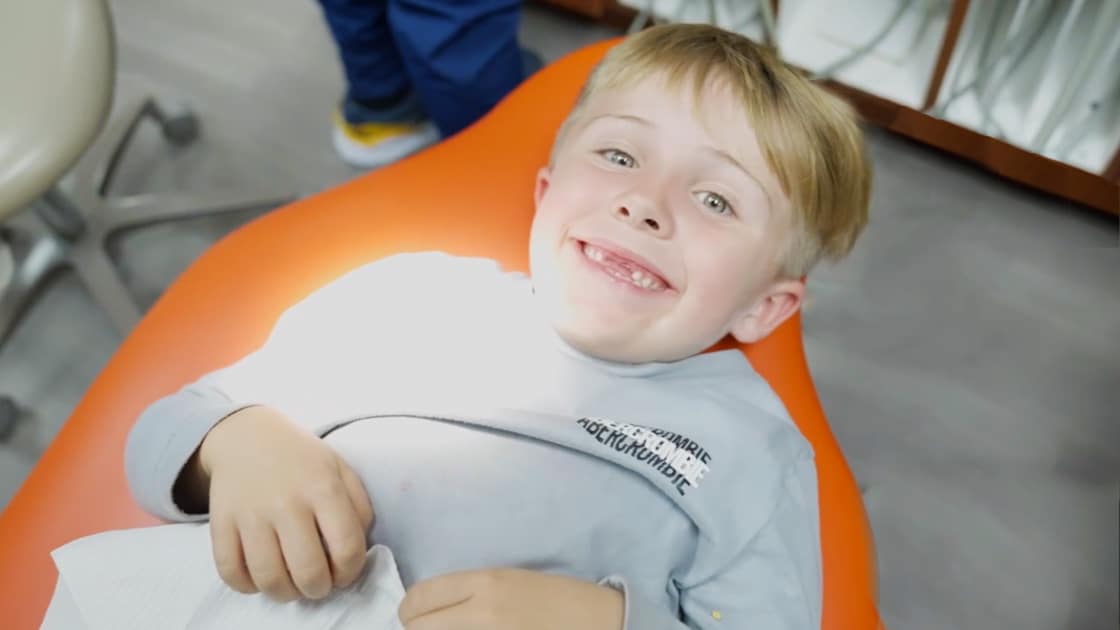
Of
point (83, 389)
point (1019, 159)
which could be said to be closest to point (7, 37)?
point (83, 389)

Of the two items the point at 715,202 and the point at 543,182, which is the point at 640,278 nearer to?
the point at 715,202

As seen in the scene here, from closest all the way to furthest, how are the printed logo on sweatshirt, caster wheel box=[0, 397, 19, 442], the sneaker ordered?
1. the printed logo on sweatshirt
2. caster wheel box=[0, 397, 19, 442]
3. the sneaker

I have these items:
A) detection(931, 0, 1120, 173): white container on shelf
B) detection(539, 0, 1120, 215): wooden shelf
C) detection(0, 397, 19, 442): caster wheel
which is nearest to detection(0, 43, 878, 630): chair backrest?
detection(0, 397, 19, 442): caster wheel

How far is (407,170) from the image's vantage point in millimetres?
1089

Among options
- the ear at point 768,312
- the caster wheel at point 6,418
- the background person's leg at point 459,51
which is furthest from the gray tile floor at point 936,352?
the ear at point 768,312

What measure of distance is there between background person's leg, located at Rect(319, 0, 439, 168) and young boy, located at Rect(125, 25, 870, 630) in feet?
2.09

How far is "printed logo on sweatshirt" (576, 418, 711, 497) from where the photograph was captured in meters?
0.74

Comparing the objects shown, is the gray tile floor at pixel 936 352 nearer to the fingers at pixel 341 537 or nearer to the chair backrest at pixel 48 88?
the chair backrest at pixel 48 88

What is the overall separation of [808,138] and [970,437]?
688mm

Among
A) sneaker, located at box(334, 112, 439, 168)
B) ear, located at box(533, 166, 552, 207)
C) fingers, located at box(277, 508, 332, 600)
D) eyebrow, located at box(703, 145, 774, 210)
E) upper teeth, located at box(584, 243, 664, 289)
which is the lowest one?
sneaker, located at box(334, 112, 439, 168)

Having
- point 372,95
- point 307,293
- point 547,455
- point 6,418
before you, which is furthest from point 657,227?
point 6,418

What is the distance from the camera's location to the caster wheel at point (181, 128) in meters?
1.60

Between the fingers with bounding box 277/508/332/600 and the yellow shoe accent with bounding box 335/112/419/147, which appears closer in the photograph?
the fingers with bounding box 277/508/332/600

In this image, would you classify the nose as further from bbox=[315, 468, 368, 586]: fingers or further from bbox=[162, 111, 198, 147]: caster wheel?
bbox=[162, 111, 198, 147]: caster wheel
